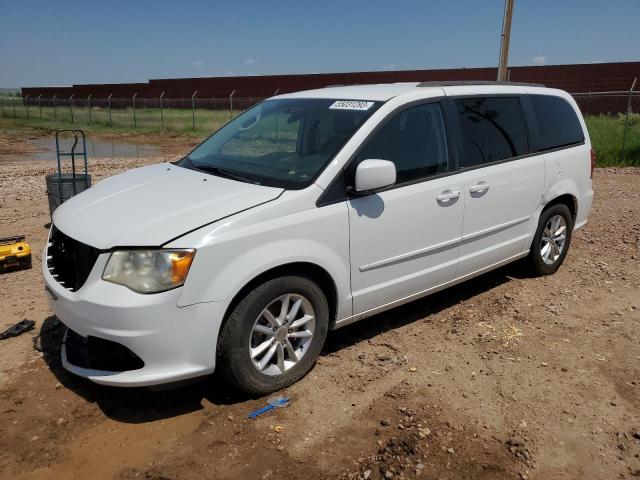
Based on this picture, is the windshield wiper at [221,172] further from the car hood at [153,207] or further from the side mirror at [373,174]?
the side mirror at [373,174]

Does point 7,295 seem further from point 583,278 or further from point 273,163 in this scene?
point 583,278

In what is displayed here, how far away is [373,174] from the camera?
340cm

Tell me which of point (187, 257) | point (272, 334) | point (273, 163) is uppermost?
point (273, 163)

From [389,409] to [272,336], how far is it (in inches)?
32.5

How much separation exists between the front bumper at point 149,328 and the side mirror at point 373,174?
1.13 metres

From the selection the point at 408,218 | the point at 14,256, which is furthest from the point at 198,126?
the point at 408,218

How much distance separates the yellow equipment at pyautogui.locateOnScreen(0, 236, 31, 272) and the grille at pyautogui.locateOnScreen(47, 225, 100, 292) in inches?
84.5

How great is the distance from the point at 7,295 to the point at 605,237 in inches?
267

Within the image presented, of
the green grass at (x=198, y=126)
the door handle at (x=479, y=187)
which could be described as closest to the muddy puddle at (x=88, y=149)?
the green grass at (x=198, y=126)

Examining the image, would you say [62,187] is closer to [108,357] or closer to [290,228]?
[108,357]

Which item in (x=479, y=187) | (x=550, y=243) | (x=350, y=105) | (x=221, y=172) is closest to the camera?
(x=221, y=172)

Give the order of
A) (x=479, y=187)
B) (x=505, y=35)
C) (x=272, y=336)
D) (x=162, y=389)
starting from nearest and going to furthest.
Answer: (x=162, y=389)
(x=272, y=336)
(x=479, y=187)
(x=505, y=35)

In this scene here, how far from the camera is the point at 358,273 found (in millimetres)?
3645

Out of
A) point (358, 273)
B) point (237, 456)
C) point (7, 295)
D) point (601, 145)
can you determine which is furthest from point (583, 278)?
point (601, 145)
